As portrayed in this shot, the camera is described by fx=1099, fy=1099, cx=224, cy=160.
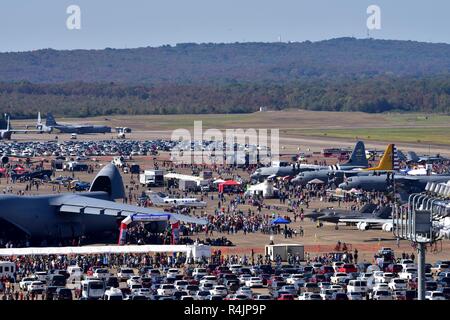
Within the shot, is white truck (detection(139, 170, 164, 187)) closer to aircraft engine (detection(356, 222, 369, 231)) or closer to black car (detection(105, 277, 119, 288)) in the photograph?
aircraft engine (detection(356, 222, 369, 231))

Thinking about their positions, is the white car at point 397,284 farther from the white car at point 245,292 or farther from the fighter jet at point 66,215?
the fighter jet at point 66,215

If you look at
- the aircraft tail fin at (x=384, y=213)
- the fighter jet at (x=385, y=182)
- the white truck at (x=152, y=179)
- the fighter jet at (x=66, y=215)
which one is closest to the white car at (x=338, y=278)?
the fighter jet at (x=66, y=215)

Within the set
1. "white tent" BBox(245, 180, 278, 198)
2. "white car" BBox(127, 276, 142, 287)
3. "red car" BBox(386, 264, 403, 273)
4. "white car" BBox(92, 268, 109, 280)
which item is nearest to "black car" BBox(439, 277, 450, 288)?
"red car" BBox(386, 264, 403, 273)

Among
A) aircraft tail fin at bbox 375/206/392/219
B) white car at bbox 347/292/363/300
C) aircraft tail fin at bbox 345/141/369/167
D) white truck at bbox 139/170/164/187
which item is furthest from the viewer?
aircraft tail fin at bbox 345/141/369/167

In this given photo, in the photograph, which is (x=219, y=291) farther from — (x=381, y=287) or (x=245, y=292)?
(x=381, y=287)

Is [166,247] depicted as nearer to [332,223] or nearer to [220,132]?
[332,223]
